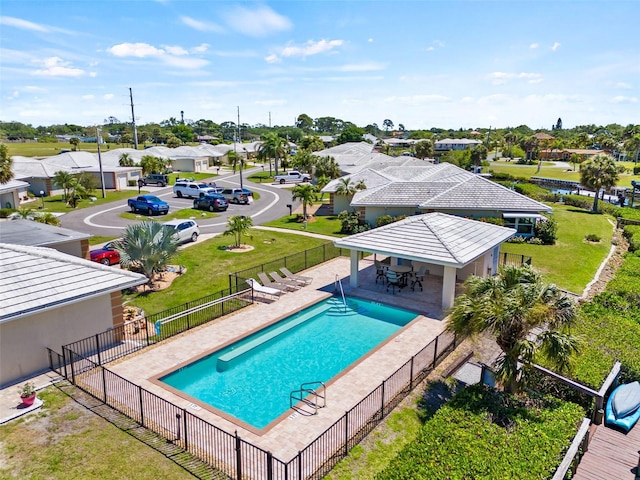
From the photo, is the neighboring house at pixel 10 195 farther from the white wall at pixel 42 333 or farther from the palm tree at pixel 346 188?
the white wall at pixel 42 333

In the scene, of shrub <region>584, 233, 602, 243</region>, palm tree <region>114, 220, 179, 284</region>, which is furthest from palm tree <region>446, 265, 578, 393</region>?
shrub <region>584, 233, 602, 243</region>

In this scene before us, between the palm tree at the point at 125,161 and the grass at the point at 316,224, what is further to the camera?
the palm tree at the point at 125,161

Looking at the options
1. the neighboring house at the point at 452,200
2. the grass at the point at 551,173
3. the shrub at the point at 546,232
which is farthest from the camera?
the grass at the point at 551,173

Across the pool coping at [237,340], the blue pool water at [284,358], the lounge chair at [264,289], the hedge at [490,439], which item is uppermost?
the hedge at [490,439]

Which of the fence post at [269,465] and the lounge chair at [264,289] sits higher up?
the fence post at [269,465]

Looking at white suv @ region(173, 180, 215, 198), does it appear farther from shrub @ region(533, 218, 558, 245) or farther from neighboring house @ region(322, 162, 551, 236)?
shrub @ region(533, 218, 558, 245)

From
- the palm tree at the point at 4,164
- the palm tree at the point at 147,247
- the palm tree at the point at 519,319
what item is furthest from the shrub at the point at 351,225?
the palm tree at the point at 4,164
